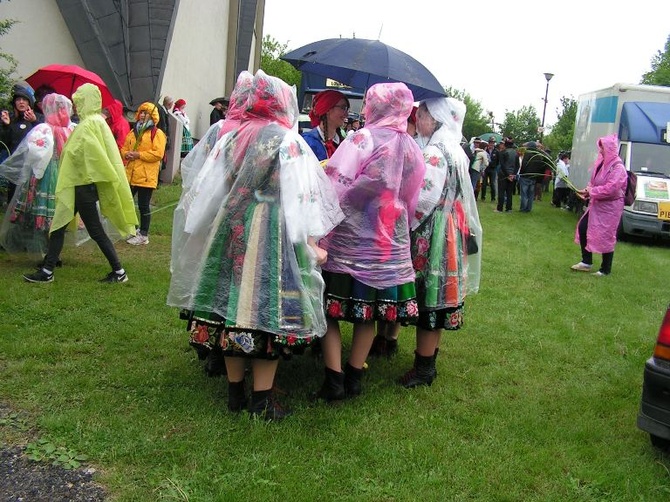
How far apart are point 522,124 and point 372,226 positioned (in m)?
32.8

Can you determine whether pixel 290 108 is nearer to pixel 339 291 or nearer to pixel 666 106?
pixel 339 291

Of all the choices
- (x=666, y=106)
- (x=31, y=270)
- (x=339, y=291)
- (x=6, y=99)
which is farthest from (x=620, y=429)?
(x=666, y=106)

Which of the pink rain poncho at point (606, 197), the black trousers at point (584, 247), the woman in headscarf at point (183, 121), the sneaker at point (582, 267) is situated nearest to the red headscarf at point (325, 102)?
the pink rain poncho at point (606, 197)

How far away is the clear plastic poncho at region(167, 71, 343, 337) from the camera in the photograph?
3354 millimetres

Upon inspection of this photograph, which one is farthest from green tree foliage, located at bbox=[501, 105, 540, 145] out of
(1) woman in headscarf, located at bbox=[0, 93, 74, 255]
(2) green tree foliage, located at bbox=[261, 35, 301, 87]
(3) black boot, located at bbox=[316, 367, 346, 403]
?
(3) black boot, located at bbox=[316, 367, 346, 403]

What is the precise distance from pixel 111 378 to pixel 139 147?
4.28 meters

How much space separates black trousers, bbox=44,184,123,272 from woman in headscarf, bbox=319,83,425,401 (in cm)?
279

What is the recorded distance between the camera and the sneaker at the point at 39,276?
5.81m

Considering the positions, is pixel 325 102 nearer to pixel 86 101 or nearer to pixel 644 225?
pixel 86 101

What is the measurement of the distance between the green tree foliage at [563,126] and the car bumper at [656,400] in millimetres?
26835

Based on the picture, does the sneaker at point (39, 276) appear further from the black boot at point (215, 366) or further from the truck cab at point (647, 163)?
the truck cab at point (647, 163)

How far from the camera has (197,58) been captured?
17.2m

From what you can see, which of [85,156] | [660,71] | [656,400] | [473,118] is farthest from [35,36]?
[473,118]

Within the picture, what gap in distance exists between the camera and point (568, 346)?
215 inches
